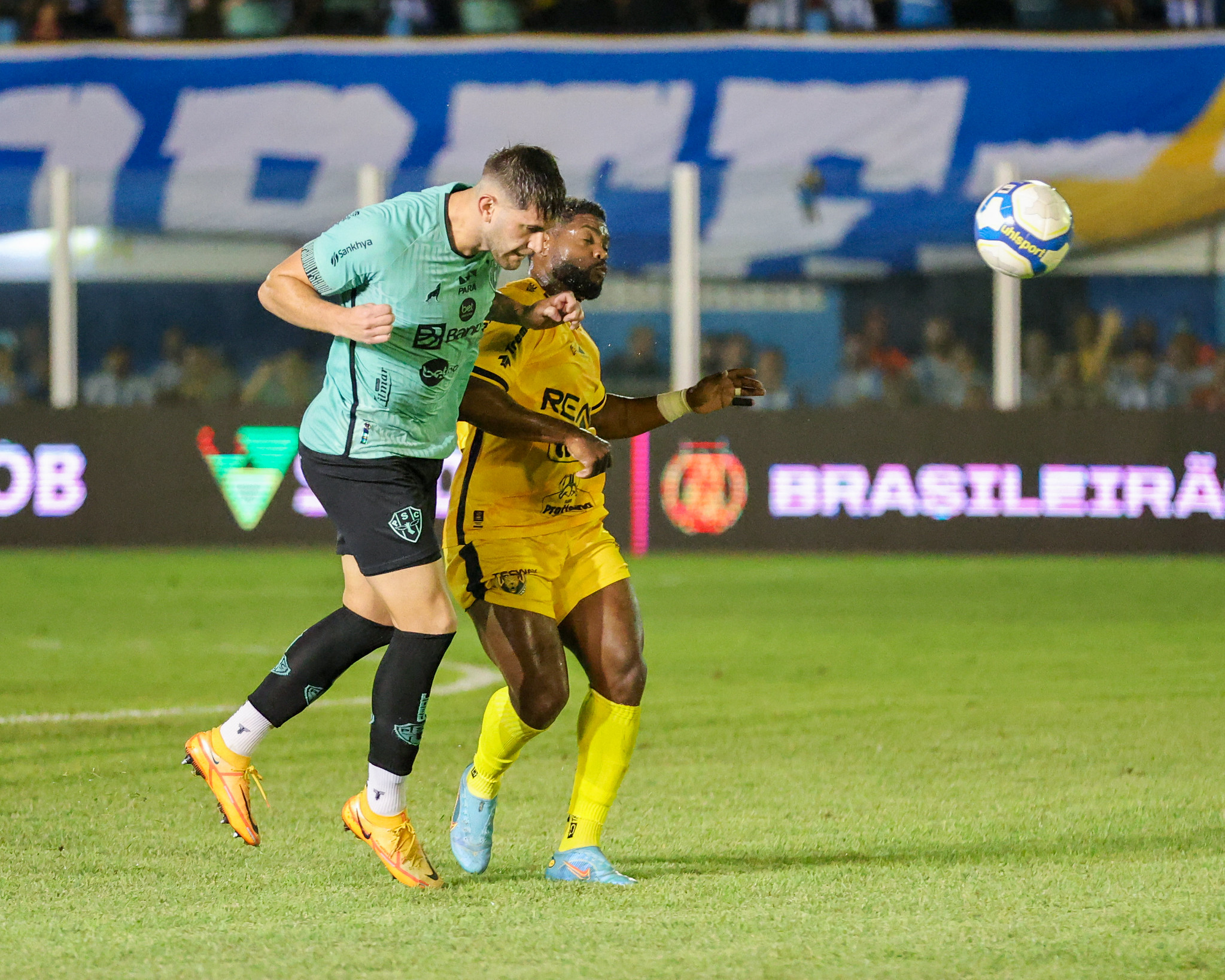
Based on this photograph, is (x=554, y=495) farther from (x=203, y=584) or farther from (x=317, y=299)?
(x=203, y=584)

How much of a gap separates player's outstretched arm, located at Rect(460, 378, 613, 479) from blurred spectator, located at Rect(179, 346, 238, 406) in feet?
38.6

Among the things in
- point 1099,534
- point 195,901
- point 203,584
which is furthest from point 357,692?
point 1099,534

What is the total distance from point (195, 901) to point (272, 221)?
12653mm

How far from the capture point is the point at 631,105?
1973 centimetres

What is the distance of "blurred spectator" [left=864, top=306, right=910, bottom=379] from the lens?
15.9 metres

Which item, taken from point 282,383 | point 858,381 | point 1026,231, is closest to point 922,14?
point 858,381

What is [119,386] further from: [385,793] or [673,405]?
[385,793]

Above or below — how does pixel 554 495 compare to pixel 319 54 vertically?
below

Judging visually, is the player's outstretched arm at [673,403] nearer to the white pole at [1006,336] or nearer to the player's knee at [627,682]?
the player's knee at [627,682]

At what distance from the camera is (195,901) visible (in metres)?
4.59

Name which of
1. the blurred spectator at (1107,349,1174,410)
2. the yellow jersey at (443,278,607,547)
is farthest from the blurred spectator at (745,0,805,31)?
the yellow jersey at (443,278,607,547)

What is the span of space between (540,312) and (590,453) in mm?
545

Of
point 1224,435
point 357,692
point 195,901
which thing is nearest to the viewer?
point 195,901

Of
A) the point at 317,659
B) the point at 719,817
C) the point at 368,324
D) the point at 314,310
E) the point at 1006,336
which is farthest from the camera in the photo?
the point at 1006,336
